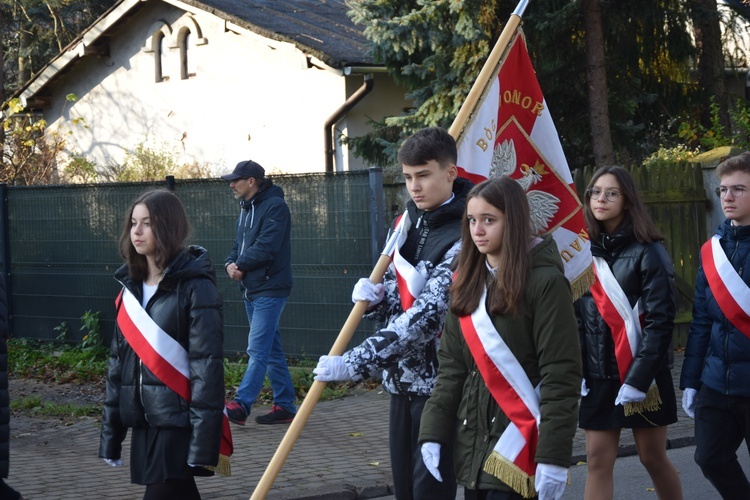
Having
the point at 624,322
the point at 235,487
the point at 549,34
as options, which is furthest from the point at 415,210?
the point at 549,34

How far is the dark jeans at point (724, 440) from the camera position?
550cm

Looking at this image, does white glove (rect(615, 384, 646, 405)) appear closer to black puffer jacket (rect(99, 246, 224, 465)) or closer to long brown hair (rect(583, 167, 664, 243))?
long brown hair (rect(583, 167, 664, 243))

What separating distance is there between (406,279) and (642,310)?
159 cm

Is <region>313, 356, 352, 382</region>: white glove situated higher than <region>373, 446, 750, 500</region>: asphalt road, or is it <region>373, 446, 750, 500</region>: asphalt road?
<region>313, 356, 352, 382</region>: white glove

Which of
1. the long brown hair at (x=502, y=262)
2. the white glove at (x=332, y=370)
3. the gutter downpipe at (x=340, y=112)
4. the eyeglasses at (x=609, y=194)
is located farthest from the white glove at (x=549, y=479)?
the gutter downpipe at (x=340, y=112)

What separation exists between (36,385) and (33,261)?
114 inches

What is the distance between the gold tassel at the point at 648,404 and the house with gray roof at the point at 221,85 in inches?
607

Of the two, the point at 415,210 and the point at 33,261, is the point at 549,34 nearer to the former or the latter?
the point at 33,261

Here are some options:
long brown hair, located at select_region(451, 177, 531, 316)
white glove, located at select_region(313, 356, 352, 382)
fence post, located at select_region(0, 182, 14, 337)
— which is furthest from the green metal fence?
long brown hair, located at select_region(451, 177, 531, 316)

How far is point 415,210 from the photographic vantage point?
16.0ft

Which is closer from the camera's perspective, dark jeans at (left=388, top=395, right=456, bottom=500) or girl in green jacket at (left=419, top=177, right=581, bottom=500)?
girl in green jacket at (left=419, top=177, right=581, bottom=500)

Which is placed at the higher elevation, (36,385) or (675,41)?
(675,41)

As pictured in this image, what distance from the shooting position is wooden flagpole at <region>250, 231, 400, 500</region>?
15.4 feet

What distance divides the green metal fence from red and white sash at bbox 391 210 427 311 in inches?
255
